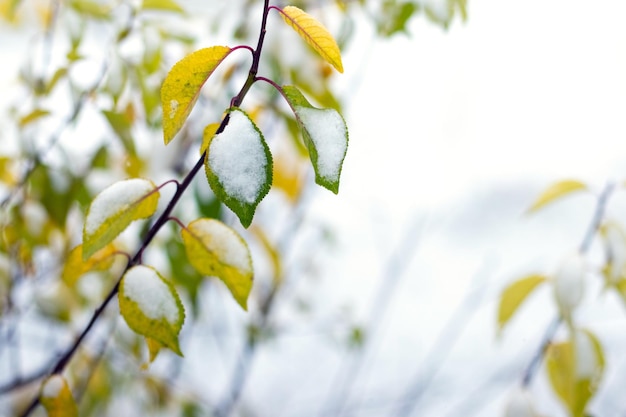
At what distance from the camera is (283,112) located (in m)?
0.75

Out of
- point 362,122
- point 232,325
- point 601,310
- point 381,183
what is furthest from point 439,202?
point 232,325

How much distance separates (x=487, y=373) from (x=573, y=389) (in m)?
1.34

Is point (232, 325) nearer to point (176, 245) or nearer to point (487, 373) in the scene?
point (487, 373)

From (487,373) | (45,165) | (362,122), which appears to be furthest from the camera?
(362,122)

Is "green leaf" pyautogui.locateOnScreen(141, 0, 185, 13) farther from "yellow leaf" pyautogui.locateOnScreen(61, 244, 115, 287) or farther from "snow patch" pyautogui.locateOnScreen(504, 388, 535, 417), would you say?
"snow patch" pyautogui.locateOnScreen(504, 388, 535, 417)

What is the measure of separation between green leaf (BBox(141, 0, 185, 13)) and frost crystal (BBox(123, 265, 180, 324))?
320mm

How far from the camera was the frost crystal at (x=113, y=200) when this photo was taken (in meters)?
0.39

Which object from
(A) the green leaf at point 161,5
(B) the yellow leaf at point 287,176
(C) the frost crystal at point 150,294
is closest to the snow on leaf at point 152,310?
(C) the frost crystal at point 150,294

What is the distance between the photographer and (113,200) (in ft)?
1.32

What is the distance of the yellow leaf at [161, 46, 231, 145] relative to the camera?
0.36 m

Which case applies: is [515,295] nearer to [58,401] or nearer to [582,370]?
[582,370]

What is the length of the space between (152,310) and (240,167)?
11 centimetres

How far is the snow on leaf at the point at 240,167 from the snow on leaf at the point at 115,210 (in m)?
0.08

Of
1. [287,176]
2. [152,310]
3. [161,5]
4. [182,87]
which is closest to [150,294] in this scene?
[152,310]
